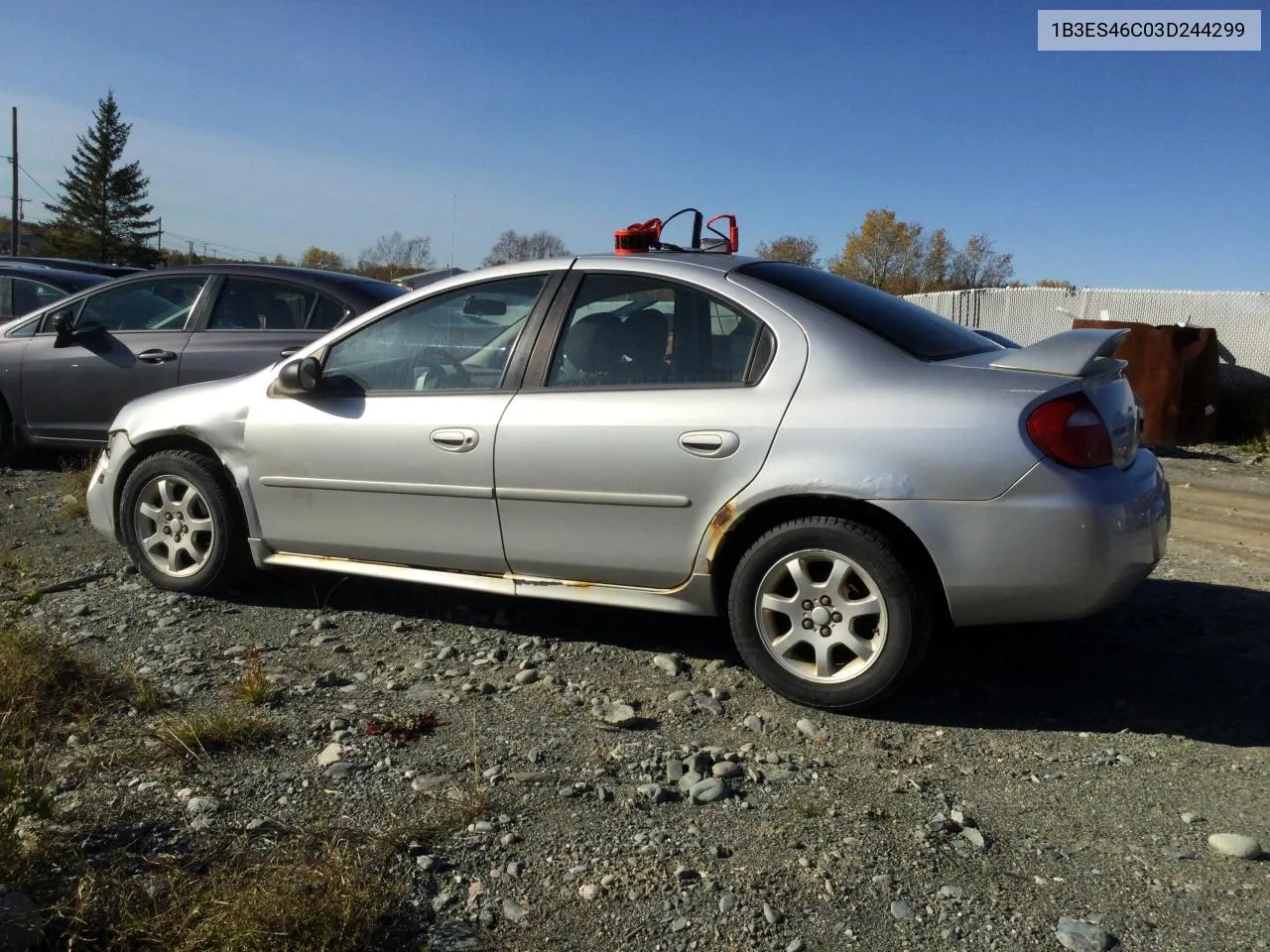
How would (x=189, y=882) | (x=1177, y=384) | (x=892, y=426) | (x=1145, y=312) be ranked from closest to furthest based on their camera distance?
1. (x=189, y=882)
2. (x=892, y=426)
3. (x=1177, y=384)
4. (x=1145, y=312)

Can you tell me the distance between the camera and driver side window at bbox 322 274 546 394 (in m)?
4.36

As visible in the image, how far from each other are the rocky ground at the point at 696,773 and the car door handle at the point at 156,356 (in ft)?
9.40

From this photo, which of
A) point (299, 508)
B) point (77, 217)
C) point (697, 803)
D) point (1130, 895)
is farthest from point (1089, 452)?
point (77, 217)

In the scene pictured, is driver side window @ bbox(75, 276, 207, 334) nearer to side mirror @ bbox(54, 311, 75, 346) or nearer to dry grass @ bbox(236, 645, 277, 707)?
side mirror @ bbox(54, 311, 75, 346)

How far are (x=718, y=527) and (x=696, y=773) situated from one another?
89cm

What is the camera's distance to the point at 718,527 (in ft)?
12.4

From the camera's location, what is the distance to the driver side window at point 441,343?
14.3ft

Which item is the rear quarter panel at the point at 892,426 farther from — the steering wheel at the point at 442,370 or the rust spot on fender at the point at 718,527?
the steering wheel at the point at 442,370

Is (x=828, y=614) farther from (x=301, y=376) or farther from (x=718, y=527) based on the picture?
(x=301, y=376)

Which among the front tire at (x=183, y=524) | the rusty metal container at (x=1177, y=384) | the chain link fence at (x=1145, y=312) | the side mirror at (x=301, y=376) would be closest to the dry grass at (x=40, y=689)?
the front tire at (x=183, y=524)

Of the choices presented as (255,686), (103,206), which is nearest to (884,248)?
(103,206)

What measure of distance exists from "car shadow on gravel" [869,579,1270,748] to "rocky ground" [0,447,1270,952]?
0.05 ft

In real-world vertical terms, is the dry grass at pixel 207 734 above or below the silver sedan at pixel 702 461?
below

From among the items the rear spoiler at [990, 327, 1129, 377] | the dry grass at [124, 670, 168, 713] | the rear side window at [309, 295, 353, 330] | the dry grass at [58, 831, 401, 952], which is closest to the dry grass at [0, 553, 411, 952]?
the dry grass at [58, 831, 401, 952]
